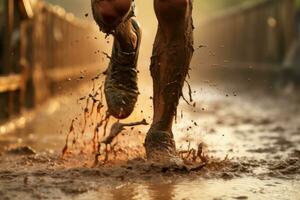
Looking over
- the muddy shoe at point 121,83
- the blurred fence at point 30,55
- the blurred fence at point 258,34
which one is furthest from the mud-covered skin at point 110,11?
the blurred fence at point 258,34

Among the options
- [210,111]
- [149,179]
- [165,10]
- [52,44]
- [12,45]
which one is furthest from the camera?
[52,44]

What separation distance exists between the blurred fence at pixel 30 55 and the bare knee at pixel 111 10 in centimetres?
372

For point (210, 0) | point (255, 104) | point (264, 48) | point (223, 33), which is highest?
point (210, 0)

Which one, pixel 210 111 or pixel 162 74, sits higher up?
pixel 210 111

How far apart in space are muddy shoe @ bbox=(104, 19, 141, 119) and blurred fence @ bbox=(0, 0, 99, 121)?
3.25m

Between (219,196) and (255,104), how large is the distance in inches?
292

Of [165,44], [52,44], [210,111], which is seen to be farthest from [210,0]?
[165,44]

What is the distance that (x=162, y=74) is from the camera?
3.83m

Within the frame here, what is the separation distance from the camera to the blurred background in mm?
7785

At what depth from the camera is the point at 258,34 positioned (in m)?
18.8

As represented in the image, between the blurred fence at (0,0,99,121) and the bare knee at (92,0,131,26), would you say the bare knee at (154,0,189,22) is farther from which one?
the blurred fence at (0,0,99,121)

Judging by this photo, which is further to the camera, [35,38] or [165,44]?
[35,38]

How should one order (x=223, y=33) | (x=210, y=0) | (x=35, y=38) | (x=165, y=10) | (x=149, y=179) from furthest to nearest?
(x=210, y=0)
(x=223, y=33)
(x=35, y=38)
(x=165, y=10)
(x=149, y=179)

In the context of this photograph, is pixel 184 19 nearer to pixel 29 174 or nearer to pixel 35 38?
pixel 29 174
